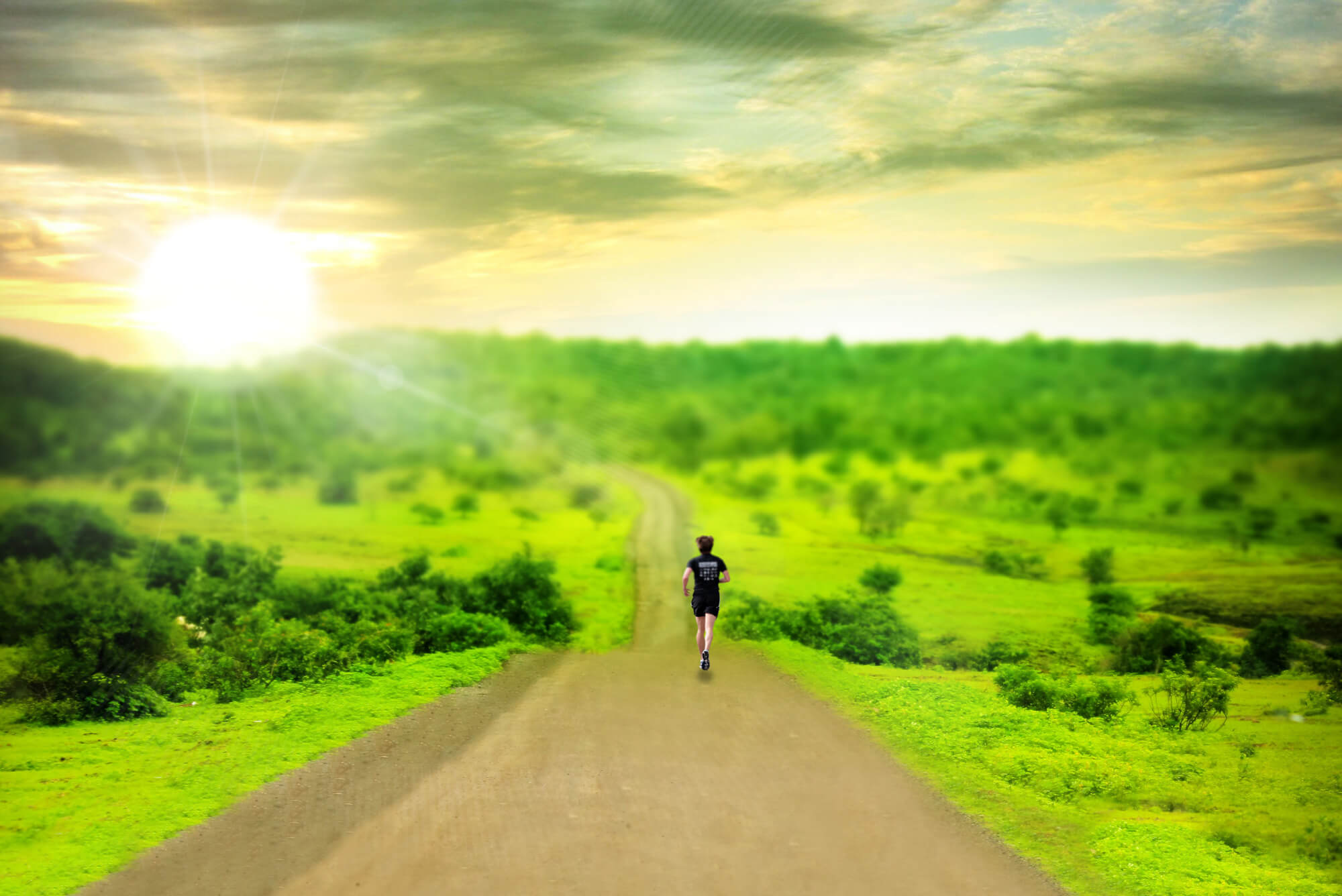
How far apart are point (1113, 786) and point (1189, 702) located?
208 inches

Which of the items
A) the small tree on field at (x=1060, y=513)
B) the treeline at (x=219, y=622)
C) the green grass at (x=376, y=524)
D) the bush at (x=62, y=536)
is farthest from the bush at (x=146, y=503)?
the small tree on field at (x=1060, y=513)

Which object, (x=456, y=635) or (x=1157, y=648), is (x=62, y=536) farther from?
(x=1157, y=648)

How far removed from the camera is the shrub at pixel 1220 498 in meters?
36.8

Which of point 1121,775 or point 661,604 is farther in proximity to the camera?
point 661,604

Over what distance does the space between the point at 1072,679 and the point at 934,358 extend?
25.6 m

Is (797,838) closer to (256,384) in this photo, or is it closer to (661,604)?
(661,604)

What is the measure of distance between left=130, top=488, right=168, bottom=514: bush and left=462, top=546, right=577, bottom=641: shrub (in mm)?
26408

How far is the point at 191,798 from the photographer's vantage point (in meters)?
11.1

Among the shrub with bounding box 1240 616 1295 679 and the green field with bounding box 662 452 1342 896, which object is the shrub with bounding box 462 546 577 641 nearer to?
the green field with bounding box 662 452 1342 896

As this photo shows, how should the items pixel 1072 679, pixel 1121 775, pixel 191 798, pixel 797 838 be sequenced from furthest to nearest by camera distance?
pixel 1072 679
pixel 1121 775
pixel 191 798
pixel 797 838

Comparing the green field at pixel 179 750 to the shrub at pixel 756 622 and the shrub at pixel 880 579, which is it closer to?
the shrub at pixel 756 622

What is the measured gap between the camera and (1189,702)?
16266mm

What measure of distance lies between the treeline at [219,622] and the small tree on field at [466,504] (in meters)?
11.1

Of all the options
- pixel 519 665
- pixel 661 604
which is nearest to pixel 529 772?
pixel 519 665
